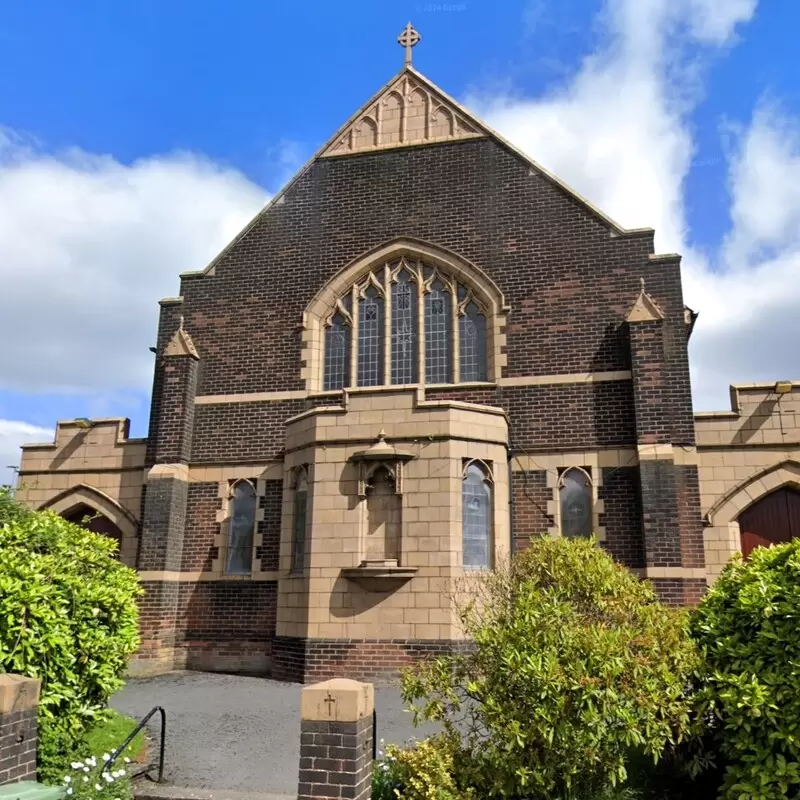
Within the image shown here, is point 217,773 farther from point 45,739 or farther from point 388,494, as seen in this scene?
point 388,494

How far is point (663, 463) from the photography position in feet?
46.4

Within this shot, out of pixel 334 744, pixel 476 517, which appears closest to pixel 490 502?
pixel 476 517

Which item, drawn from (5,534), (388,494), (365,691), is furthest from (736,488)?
(5,534)

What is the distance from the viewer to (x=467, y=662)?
6.80 meters

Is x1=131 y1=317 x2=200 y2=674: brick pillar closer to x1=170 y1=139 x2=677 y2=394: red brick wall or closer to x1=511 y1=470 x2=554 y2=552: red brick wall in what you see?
x1=170 y1=139 x2=677 y2=394: red brick wall

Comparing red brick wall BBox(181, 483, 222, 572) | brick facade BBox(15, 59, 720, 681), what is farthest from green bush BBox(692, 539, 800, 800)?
red brick wall BBox(181, 483, 222, 572)

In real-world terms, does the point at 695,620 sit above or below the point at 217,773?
above

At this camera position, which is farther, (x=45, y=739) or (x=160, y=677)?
(x=160, y=677)

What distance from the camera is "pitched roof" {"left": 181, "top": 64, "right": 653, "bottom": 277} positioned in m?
17.6

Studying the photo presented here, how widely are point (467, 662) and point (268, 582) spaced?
9746 mm

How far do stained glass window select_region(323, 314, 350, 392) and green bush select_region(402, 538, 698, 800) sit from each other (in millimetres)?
10398

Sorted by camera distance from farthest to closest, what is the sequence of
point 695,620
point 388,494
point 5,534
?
point 388,494 < point 5,534 < point 695,620

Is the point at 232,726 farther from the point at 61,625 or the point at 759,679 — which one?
the point at 759,679

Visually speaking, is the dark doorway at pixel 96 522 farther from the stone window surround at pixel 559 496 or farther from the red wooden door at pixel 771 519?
the red wooden door at pixel 771 519
